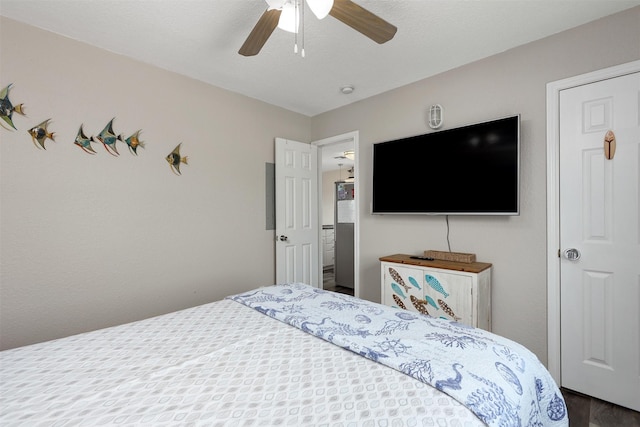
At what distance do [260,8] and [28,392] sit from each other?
2112 millimetres

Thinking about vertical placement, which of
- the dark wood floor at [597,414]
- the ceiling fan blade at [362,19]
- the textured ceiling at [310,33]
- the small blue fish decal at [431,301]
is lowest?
the dark wood floor at [597,414]

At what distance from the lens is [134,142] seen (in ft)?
8.01

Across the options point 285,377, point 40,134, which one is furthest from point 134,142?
point 285,377

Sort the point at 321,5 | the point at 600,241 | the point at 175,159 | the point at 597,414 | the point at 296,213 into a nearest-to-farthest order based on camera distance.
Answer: the point at 321,5 < the point at 597,414 < the point at 600,241 < the point at 175,159 < the point at 296,213

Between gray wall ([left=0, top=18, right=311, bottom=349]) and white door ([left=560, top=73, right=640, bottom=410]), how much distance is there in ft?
8.85

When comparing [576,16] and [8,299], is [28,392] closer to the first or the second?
[8,299]

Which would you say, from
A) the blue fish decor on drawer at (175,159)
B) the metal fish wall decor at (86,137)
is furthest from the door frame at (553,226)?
the blue fish decor on drawer at (175,159)

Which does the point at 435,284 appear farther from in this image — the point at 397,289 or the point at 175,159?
the point at 175,159

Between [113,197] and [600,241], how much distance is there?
348cm

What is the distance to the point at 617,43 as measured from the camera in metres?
1.92

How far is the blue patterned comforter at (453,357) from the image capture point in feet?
2.99

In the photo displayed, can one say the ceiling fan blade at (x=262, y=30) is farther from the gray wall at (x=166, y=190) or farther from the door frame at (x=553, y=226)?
the door frame at (x=553, y=226)

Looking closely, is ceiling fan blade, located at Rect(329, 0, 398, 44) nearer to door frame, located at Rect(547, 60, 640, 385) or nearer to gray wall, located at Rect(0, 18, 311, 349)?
door frame, located at Rect(547, 60, 640, 385)

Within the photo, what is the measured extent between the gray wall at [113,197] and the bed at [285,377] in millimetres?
998
